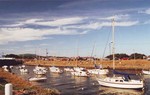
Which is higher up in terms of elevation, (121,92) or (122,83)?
(122,83)

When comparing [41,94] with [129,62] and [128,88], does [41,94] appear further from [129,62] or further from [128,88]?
[129,62]

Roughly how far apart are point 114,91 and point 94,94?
5734 mm

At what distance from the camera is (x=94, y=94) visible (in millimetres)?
53312

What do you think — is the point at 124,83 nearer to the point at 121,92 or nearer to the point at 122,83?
the point at 122,83

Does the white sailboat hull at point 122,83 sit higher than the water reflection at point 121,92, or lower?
higher

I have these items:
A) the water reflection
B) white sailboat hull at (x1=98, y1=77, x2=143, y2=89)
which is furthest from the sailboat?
the water reflection

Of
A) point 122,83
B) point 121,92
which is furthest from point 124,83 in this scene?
point 121,92

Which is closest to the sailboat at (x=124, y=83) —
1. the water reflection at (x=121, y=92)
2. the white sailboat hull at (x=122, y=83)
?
the white sailboat hull at (x=122, y=83)

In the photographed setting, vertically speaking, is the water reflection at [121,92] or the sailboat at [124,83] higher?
the sailboat at [124,83]

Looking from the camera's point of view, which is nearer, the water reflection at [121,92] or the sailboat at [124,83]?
the water reflection at [121,92]

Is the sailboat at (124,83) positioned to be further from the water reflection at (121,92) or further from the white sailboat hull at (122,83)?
the water reflection at (121,92)

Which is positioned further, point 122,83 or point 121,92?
point 122,83

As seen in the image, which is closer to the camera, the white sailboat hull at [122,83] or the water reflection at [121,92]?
the water reflection at [121,92]

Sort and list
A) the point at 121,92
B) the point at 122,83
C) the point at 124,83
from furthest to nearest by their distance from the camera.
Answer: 1. the point at 122,83
2. the point at 124,83
3. the point at 121,92
